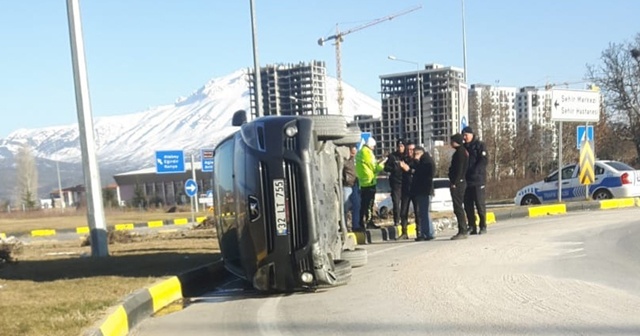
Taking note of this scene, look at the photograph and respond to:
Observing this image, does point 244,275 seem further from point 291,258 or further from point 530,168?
point 530,168

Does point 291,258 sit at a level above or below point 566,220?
above

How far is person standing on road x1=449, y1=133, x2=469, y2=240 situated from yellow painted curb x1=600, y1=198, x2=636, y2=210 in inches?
343

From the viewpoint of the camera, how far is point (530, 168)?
46.5 meters

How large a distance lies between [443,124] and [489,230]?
43902mm

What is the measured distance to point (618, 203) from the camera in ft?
63.6

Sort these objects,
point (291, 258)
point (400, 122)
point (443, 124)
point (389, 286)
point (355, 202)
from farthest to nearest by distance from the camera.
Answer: point (400, 122) < point (443, 124) < point (355, 202) < point (389, 286) < point (291, 258)

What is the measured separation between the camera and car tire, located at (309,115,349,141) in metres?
8.05

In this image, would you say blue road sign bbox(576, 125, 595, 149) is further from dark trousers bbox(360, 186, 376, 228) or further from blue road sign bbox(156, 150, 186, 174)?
blue road sign bbox(156, 150, 186, 174)

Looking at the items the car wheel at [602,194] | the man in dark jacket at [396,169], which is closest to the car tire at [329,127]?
the man in dark jacket at [396,169]

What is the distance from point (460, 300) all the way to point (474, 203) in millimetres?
6235

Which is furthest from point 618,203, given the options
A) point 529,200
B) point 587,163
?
point 529,200

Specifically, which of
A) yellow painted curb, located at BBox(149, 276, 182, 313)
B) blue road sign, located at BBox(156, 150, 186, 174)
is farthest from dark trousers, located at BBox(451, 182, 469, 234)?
blue road sign, located at BBox(156, 150, 186, 174)

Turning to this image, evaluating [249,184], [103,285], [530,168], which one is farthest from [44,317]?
[530,168]

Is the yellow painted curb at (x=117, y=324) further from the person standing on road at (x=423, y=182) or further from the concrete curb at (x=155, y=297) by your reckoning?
the person standing on road at (x=423, y=182)
